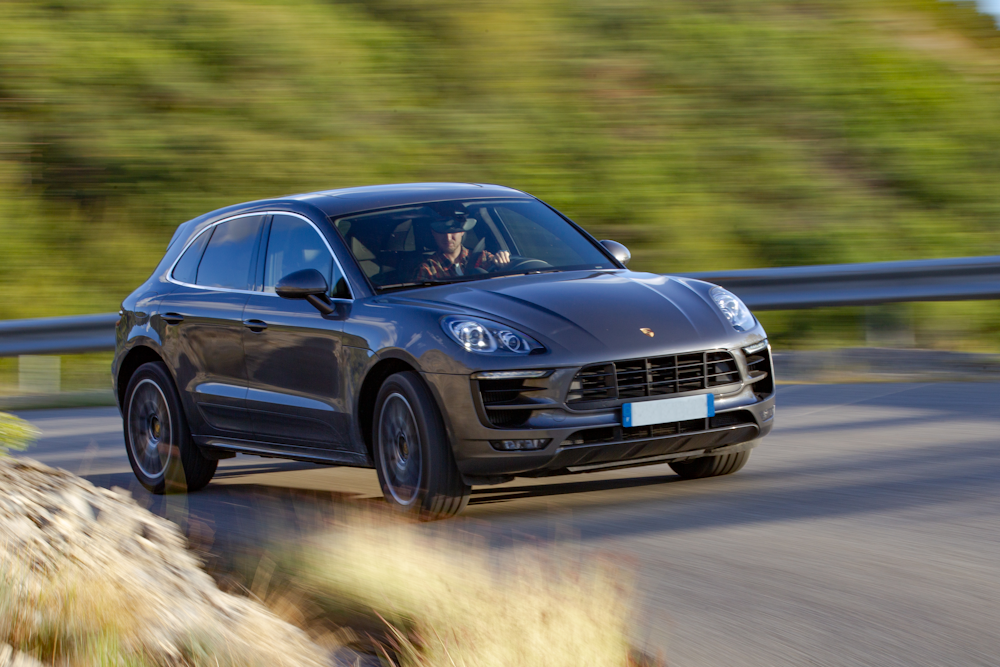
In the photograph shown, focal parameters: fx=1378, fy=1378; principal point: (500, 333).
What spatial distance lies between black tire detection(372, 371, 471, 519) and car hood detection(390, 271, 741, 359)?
460 mm

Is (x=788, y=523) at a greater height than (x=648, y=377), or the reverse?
(x=648, y=377)

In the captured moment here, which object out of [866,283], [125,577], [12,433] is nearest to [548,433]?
[12,433]

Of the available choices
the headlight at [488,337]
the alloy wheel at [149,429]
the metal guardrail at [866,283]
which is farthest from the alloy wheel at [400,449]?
the metal guardrail at [866,283]

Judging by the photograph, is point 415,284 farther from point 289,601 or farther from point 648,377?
point 289,601

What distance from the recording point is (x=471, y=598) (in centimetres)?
416

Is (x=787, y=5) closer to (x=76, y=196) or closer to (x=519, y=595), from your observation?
(x=76, y=196)

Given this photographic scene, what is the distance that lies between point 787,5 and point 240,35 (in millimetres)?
9042

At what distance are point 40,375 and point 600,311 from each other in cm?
891

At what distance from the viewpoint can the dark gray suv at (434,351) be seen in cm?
620

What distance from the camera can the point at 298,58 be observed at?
21281 mm

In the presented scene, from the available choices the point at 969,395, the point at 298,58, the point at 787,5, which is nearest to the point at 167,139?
the point at 298,58

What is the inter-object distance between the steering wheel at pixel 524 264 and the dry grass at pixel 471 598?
2211mm

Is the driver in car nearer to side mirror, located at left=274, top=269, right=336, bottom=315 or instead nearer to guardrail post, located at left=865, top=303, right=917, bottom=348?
side mirror, located at left=274, top=269, right=336, bottom=315

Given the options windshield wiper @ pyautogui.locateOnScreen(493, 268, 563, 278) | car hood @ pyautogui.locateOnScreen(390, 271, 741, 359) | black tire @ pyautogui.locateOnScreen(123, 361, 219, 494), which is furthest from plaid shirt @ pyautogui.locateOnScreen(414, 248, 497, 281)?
black tire @ pyautogui.locateOnScreen(123, 361, 219, 494)
